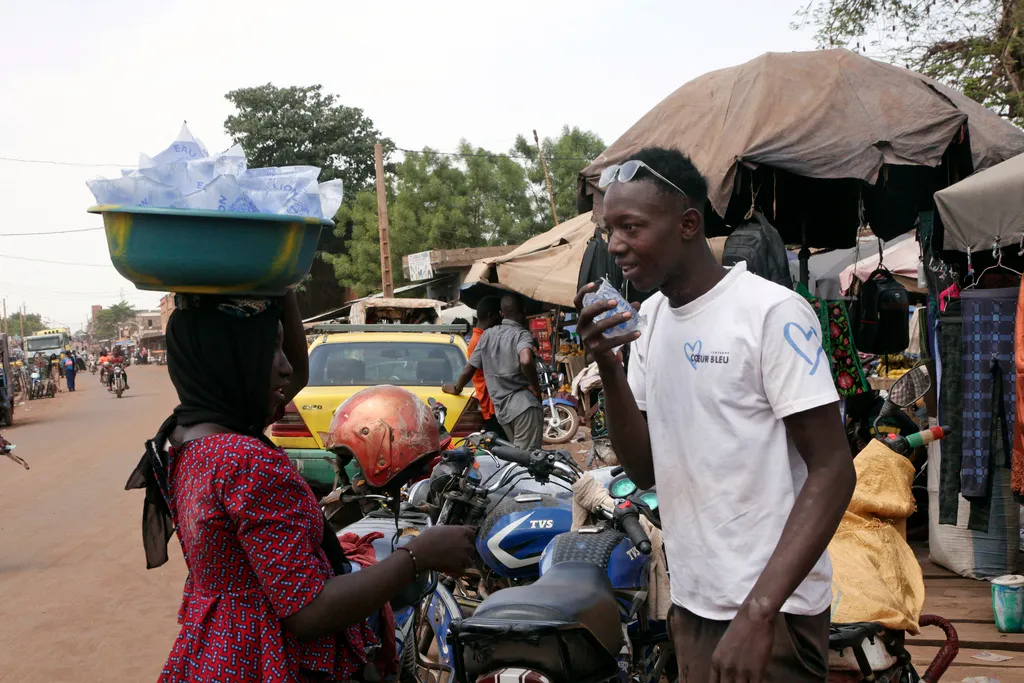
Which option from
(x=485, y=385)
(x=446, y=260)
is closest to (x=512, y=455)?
(x=485, y=385)

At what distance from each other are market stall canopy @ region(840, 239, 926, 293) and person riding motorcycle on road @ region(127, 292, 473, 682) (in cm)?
1074

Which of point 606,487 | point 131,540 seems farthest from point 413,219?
point 606,487

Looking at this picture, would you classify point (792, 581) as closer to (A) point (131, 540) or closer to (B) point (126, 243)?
(B) point (126, 243)

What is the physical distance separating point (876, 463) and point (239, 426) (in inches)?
110

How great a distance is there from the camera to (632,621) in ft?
11.3

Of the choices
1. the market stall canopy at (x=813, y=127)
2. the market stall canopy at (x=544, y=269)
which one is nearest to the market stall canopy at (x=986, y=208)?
the market stall canopy at (x=813, y=127)

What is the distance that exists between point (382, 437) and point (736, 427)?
214cm

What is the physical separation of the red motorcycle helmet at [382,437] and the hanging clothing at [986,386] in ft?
10.2

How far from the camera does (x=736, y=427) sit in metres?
1.98

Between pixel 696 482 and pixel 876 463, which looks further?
pixel 876 463

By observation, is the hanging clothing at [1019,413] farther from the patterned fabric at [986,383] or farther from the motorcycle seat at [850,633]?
the motorcycle seat at [850,633]

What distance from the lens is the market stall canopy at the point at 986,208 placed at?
→ 4867mm

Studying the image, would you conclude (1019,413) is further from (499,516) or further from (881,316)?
(499,516)

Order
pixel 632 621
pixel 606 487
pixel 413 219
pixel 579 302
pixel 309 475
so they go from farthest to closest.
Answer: pixel 413 219 → pixel 309 475 → pixel 606 487 → pixel 632 621 → pixel 579 302
